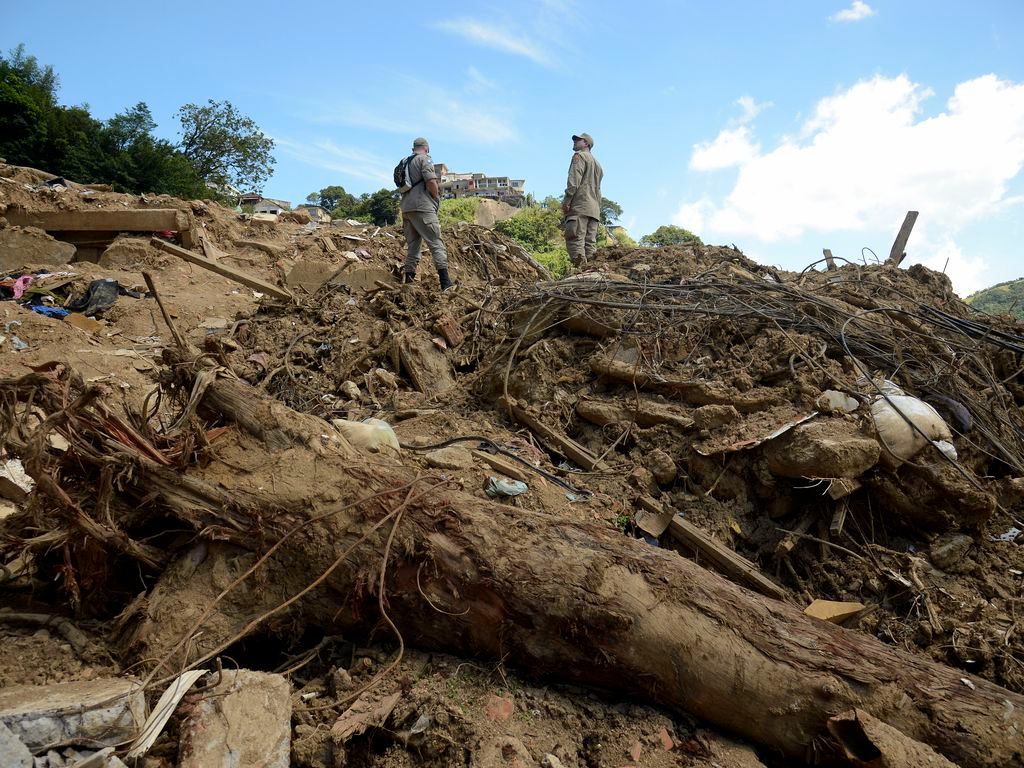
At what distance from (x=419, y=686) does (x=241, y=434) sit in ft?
4.54

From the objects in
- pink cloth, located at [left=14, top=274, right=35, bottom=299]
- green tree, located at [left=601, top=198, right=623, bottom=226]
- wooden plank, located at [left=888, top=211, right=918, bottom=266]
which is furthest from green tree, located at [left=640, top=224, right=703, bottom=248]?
pink cloth, located at [left=14, top=274, right=35, bottom=299]

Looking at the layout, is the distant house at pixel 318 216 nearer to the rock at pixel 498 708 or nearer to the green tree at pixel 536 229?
the green tree at pixel 536 229

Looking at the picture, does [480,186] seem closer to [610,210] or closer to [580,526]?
[610,210]

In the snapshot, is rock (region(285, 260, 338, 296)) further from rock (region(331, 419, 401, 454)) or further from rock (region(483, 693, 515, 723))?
rock (region(483, 693, 515, 723))

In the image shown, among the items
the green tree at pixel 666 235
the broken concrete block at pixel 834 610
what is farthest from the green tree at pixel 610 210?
the broken concrete block at pixel 834 610

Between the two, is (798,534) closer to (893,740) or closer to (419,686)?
(893,740)

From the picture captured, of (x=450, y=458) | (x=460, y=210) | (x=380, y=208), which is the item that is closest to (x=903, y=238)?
(x=450, y=458)

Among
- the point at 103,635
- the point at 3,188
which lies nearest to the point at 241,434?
the point at 103,635

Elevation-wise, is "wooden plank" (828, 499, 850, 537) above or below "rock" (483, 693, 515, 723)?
above

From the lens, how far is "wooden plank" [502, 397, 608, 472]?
4.29 m

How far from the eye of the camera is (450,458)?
12.6 feet

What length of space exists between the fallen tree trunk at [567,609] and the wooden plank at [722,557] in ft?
2.67

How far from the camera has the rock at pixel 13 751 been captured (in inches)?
73.2

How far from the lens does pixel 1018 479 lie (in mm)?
3551
